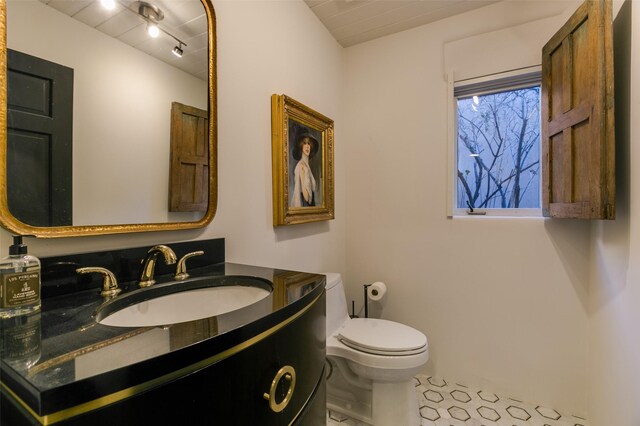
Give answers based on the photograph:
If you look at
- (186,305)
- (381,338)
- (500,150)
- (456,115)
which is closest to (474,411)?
(381,338)

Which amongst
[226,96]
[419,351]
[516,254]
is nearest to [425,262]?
[516,254]

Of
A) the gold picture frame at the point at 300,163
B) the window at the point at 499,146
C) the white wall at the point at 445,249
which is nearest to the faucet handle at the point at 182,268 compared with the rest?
the gold picture frame at the point at 300,163

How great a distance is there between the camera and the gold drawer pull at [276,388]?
2.02ft

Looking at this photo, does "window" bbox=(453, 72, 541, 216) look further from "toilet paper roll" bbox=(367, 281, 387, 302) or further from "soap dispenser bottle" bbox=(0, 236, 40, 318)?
"soap dispenser bottle" bbox=(0, 236, 40, 318)

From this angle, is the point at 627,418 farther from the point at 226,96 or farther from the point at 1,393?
the point at 226,96

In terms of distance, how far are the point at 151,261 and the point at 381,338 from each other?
111 centimetres

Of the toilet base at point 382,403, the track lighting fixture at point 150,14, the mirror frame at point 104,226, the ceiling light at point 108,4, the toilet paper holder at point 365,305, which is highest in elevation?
the track lighting fixture at point 150,14

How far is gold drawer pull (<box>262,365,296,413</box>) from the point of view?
615mm

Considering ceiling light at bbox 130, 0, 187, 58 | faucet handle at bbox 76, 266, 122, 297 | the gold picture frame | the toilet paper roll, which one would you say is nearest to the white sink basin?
faucet handle at bbox 76, 266, 122, 297

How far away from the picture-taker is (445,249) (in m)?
1.90

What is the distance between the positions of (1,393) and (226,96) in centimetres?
109

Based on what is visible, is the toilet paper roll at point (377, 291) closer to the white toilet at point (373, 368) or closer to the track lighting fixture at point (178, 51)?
the white toilet at point (373, 368)

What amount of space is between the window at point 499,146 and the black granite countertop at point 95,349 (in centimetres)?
165

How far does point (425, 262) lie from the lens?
1.96 metres
